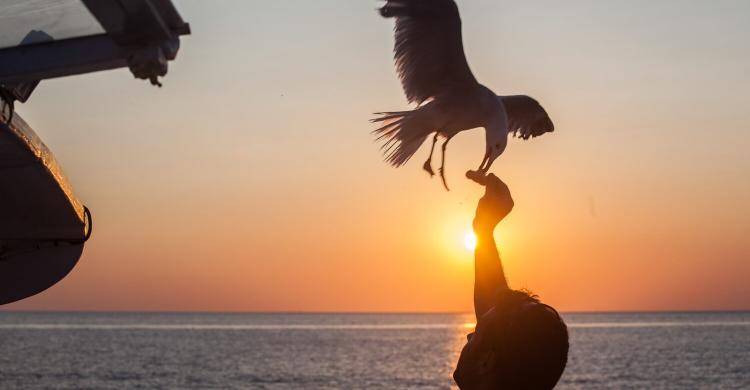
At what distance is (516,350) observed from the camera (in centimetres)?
247

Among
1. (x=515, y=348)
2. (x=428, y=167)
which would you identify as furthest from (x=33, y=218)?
(x=428, y=167)

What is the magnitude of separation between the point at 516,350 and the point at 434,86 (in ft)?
23.4

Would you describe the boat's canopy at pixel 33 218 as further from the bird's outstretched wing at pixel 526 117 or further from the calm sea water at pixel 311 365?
the calm sea water at pixel 311 365

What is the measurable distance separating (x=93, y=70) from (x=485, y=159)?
4105 mm

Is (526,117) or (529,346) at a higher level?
(526,117)

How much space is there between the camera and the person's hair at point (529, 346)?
2467 millimetres

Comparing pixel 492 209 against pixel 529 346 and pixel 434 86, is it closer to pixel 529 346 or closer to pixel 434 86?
pixel 529 346

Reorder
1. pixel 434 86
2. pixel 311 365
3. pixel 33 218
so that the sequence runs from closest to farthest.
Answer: pixel 33 218
pixel 434 86
pixel 311 365

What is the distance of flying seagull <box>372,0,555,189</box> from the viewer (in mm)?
9055

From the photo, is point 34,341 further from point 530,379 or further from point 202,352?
point 530,379

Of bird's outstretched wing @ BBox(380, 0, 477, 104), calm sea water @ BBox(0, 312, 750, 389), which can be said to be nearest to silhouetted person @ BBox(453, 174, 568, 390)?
bird's outstretched wing @ BBox(380, 0, 477, 104)

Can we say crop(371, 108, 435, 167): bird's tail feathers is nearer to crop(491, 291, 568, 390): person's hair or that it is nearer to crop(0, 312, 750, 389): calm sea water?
crop(491, 291, 568, 390): person's hair

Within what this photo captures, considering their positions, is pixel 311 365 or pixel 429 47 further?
pixel 311 365

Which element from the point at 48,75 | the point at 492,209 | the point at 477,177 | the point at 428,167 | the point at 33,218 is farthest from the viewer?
the point at 428,167
